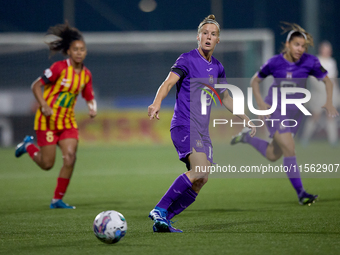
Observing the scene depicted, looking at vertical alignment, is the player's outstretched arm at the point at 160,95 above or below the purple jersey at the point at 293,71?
below

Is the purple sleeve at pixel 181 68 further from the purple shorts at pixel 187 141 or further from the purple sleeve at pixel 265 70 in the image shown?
the purple sleeve at pixel 265 70

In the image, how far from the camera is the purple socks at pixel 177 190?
4.63 meters

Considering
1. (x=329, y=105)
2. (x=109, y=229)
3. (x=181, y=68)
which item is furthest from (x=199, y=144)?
(x=329, y=105)

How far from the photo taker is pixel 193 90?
4785 millimetres

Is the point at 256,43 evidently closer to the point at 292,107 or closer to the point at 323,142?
the point at 323,142

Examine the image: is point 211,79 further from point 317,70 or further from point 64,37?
point 64,37

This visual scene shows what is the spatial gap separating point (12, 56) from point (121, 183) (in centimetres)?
998

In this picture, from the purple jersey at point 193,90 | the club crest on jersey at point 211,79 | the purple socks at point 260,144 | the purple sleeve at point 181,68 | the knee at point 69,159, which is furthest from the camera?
the purple socks at point 260,144

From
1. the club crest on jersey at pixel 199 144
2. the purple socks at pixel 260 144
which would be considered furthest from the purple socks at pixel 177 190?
the purple socks at pixel 260 144

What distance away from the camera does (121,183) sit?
9.00m

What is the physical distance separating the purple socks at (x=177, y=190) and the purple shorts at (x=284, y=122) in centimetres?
232

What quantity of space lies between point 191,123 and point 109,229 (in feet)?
3.95

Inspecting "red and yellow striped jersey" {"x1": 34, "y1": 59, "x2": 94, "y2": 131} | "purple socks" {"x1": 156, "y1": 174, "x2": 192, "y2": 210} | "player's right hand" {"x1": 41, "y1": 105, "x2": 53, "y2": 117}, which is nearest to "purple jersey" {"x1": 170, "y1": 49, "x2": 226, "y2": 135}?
"purple socks" {"x1": 156, "y1": 174, "x2": 192, "y2": 210}

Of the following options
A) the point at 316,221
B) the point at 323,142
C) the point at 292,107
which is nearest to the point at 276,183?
the point at 292,107
